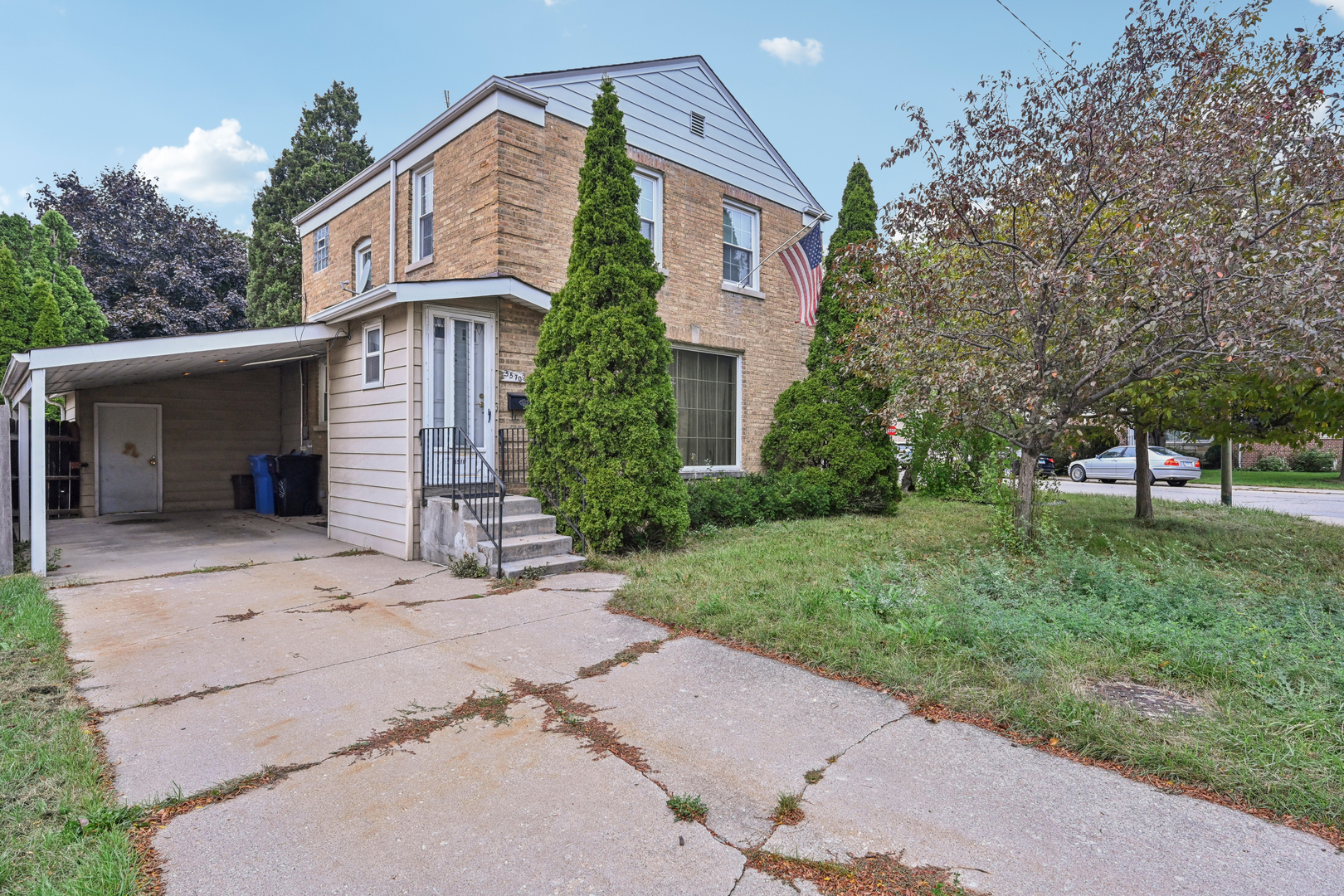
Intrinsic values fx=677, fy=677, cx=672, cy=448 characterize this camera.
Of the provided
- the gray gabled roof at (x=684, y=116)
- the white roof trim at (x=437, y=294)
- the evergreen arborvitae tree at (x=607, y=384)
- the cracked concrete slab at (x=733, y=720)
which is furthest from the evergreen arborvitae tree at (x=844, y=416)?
the cracked concrete slab at (x=733, y=720)

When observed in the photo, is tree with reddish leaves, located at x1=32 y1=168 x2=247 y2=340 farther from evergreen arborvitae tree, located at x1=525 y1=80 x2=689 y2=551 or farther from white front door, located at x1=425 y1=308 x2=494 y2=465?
evergreen arborvitae tree, located at x1=525 y1=80 x2=689 y2=551

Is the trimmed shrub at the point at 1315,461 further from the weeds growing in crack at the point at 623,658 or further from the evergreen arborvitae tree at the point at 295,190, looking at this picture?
the evergreen arborvitae tree at the point at 295,190

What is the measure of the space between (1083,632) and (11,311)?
72.4 ft

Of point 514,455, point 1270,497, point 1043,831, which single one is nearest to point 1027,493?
point 1043,831

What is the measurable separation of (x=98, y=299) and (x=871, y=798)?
2973 centimetres

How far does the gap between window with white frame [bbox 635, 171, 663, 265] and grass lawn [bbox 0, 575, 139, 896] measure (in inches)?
352

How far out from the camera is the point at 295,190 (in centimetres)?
2450

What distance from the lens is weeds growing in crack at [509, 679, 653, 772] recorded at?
315 centimetres

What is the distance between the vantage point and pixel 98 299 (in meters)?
23.3

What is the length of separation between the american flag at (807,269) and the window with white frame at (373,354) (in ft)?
20.3

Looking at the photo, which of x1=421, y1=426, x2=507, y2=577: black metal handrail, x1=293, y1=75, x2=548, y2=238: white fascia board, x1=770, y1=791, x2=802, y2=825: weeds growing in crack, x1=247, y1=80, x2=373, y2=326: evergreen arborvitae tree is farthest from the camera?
x1=247, y1=80, x2=373, y2=326: evergreen arborvitae tree

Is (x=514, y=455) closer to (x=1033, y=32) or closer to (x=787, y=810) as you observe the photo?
(x=787, y=810)

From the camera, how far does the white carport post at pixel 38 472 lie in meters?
6.62

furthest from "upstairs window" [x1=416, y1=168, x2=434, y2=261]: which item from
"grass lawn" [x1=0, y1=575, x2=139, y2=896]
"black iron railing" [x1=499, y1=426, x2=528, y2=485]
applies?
"grass lawn" [x1=0, y1=575, x2=139, y2=896]
